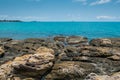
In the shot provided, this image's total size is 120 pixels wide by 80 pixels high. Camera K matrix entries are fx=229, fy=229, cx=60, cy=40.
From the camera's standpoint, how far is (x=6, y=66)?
2011 centimetres

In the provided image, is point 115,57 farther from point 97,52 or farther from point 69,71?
point 69,71

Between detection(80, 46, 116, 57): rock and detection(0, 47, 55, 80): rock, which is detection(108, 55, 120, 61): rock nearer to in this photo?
detection(80, 46, 116, 57): rock

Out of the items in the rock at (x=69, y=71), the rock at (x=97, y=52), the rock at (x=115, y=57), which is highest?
the rock at (x=97, y=52)

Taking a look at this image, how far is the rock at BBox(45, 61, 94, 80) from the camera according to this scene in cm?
1950

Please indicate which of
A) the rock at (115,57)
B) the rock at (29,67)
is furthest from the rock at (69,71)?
the rock at (115,57)

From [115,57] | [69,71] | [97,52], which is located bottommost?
[69,71]

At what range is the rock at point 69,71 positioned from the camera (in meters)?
19.5

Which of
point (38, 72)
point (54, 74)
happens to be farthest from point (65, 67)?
point (38, 72)

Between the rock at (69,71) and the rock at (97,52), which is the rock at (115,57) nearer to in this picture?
the rock at (97,52)

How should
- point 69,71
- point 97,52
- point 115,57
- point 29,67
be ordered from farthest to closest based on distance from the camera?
1. point 97,52
2. point 115,57
3. point 69,71
4. point 29,67

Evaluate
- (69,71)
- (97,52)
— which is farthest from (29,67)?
(97,52)

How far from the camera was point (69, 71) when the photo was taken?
1959cm

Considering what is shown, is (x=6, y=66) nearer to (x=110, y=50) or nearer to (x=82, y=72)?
(x=82, y=72)

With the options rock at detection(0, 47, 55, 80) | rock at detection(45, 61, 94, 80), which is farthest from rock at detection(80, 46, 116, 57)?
rock at detection(0, 47, 55, 80)
